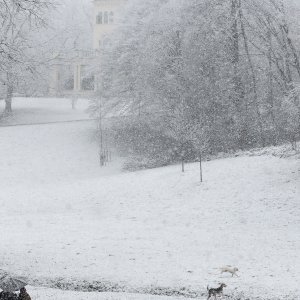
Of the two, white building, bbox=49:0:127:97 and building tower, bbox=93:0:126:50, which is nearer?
white building, bbox=49:0:127:97

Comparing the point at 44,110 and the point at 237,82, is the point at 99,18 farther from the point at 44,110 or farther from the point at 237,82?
the point at 237,82

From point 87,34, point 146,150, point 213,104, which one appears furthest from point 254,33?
point 87,34

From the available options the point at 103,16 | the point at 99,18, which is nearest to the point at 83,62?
the point at 99,18

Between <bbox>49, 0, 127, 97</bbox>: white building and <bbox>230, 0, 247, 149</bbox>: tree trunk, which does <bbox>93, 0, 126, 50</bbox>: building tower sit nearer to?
<bbox>49, 0, 127, 97</bbox>: white building

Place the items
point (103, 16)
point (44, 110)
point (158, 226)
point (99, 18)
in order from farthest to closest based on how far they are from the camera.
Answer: point (99, 18) < point (103, 16) < point (44, 110) < point (158, 226)

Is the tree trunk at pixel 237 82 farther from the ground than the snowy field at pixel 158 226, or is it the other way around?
the tree trunk at pixel 237 82

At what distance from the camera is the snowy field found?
13875 millimetres

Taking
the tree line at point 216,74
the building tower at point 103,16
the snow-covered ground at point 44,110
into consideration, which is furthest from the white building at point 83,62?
the tree line at point 216,74

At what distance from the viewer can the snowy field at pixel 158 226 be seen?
13875mm

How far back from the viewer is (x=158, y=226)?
21.4 m

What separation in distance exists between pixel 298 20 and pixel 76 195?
1696 centimetres


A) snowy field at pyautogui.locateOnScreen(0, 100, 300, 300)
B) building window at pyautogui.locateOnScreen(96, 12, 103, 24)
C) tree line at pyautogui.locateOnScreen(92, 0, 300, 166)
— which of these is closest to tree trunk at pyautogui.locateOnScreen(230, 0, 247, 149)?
tree line at pyautogui.locateOnScreen(92, 0, 300, 166)

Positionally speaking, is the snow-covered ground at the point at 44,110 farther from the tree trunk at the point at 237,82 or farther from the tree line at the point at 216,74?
the tree trunk at the point at 237,82

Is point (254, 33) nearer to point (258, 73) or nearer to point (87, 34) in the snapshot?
point (258, 73)
